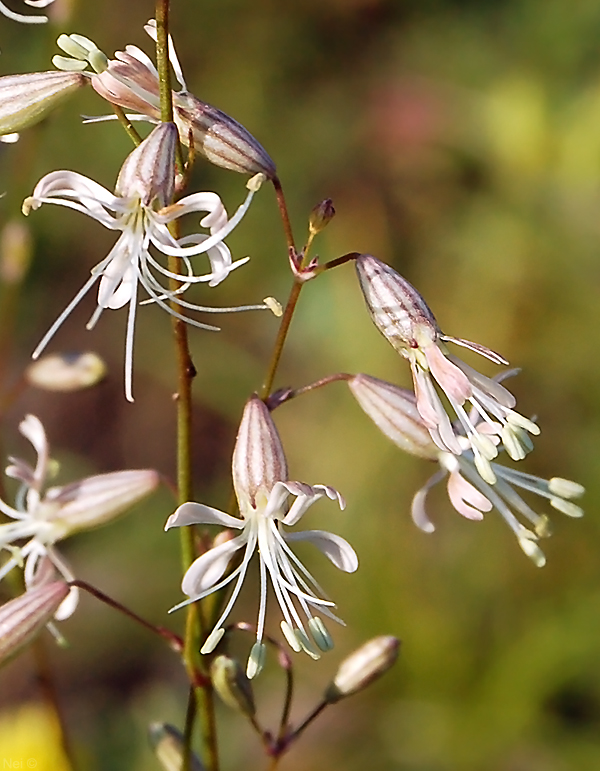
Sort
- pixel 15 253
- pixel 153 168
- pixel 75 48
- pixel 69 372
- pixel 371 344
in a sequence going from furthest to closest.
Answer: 1. pixel 371 344
2. pixel 15 253
3. pixel 69 372
4. pixel 75 48
5. pixel 153 168

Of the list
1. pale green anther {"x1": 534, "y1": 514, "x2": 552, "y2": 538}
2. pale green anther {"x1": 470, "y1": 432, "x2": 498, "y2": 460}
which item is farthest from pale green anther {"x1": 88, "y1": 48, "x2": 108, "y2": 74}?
pale green anther {"x1": 534, "y1": 514, "x2": 552, "y2": 538}

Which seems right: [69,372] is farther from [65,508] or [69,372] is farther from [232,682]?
[232,682]

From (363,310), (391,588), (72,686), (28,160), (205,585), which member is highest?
(28,160)

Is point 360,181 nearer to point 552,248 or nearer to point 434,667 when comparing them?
point 552,248

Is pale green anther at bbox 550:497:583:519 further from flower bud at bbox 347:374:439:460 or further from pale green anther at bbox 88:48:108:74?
pale green anther at bbox 88:48:108:74

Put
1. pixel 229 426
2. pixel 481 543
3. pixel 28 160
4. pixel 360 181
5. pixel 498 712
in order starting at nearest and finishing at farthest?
1. pixel 28 160
2. pixel 498 712
3. pixel 481 543
4. pixel 229 426
5. pixel 360 181

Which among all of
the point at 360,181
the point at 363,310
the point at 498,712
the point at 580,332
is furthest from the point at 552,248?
the point at 498,712

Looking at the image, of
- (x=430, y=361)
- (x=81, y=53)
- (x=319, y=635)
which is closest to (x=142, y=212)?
(x=81, y=53)
